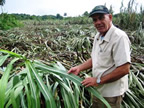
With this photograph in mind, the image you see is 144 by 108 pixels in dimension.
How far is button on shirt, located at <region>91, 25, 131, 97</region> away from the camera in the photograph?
Result: 1.19m

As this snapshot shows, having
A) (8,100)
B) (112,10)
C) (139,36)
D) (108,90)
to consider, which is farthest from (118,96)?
(112,10)

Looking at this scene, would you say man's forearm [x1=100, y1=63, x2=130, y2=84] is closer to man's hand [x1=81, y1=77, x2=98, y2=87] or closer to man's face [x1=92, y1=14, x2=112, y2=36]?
man's hand [x1=81, y1=77, x2=98, y2=87]

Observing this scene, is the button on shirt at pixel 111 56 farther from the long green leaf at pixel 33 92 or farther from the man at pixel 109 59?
the long green leaf at pixel 33 92

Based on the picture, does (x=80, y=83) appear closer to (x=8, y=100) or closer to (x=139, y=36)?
(x=8, y=100)

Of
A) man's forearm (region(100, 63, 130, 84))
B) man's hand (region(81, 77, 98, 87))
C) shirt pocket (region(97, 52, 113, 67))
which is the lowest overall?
man's hand (region(81, 77, 98, 87))

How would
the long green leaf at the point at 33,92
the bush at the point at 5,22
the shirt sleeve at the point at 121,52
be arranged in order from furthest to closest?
the bush at the point at 5,22 → the shirt sleeve at the point at 121,52 → the long green leaf at the point at 33,92

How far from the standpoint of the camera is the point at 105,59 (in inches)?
51.3

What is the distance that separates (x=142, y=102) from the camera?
68.5 inches

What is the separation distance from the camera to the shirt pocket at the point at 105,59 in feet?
4.20

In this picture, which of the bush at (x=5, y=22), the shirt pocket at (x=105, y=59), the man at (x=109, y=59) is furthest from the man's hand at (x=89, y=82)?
the bush at (x=5, y=22)

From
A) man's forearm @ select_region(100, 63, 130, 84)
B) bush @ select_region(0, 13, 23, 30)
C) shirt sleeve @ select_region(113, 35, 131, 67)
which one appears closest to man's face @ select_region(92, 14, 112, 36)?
shirt sleeve @ select_region(113, 35, 131, 67)

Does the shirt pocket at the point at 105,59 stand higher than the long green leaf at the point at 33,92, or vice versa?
the shirt pocket at the point at 105,59

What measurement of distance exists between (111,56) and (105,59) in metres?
0.05

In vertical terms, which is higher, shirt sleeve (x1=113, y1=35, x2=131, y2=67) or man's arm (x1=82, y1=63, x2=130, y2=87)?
shirt sleeve (x1=113, y1=35, x2=131, y2=67)
